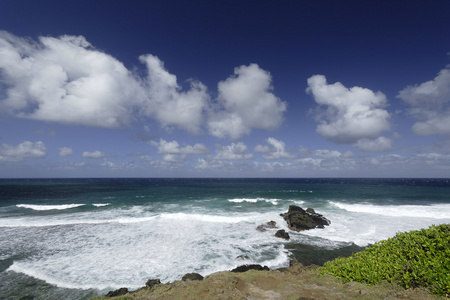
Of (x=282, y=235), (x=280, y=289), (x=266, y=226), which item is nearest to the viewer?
(x=280, y=289)

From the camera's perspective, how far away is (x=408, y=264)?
268 inches

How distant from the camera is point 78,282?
12562 mm

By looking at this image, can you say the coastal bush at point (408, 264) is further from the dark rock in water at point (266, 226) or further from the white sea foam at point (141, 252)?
the dark rock in water at point (266, 226)

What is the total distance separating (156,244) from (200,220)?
9989 millimetres

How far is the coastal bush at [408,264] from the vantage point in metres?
6.01

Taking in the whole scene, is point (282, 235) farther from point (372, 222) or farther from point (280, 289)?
point (372, 222)

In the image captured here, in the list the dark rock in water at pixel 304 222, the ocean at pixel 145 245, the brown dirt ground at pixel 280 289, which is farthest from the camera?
the dark rock in water at pixel 304 222

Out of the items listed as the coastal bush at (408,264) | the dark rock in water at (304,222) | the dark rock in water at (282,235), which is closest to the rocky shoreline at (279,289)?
the coastal bush at (408,264)

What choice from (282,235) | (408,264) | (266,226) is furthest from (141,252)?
(408,264)

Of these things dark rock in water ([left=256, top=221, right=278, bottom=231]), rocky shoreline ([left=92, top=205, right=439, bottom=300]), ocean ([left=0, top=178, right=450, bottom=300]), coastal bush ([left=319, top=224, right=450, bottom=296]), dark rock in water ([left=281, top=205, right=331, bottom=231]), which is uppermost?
coastal bush ([left=319, top=224, right=450, bottom=296])

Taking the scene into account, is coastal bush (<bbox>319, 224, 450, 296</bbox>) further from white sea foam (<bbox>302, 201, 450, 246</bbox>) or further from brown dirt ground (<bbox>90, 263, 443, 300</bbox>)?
white sea foam (<bbox>302, 201, 450, 246</bbox>)

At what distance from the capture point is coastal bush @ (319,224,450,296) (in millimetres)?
6012

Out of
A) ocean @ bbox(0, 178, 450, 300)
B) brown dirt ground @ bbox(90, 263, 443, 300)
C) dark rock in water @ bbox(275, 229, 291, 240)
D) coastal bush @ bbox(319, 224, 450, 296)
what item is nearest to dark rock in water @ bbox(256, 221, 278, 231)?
ocean @ bbox(0, 178, 450, 300)

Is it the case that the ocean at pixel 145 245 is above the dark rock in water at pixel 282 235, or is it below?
below
